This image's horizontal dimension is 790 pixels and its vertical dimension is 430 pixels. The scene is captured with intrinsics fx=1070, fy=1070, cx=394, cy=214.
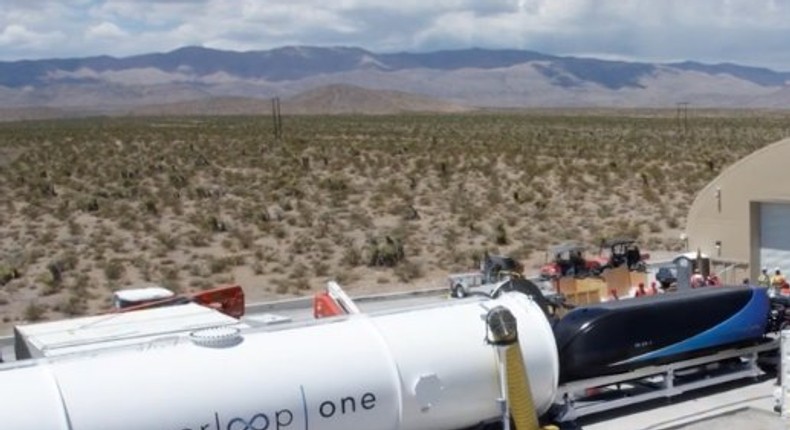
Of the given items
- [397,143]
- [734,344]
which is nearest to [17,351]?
[734,344]

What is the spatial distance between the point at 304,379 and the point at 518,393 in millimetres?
2673

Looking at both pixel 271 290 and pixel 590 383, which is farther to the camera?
pixel 271 290

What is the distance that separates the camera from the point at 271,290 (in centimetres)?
2708

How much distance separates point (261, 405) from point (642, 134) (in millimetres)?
87125

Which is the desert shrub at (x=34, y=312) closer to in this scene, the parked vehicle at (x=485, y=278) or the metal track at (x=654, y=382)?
the parked vehicle at (x=485, y=278)

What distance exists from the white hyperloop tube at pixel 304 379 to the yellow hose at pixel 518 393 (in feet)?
0.71

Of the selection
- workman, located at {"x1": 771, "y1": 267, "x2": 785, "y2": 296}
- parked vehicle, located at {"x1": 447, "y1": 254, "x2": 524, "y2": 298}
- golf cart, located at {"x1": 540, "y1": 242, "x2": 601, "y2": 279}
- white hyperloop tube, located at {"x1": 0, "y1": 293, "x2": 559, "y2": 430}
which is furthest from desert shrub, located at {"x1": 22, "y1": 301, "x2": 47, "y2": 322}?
workman, located at {"x1": 771, "y1": 267, "x2": 785, "y2": 296}

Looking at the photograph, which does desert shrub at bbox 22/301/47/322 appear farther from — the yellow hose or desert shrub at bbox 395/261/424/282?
the yellow hose

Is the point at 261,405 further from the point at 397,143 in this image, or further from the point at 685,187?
the point at 397,143

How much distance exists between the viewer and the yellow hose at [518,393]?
12.3 metres

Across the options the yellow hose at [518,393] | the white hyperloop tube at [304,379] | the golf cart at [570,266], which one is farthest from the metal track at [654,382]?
the golf cart at [570,266]

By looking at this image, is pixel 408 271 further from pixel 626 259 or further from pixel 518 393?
pixel 518 393

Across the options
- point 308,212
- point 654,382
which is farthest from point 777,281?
point 308,212

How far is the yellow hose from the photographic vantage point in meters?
12.3
